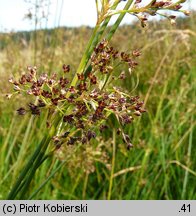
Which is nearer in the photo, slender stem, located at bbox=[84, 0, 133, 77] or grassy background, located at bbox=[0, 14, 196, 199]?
slender stem, located at bbox=[84, 0, 133, 77]

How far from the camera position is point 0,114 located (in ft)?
12.8

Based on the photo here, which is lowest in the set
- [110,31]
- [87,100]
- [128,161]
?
[128,161]

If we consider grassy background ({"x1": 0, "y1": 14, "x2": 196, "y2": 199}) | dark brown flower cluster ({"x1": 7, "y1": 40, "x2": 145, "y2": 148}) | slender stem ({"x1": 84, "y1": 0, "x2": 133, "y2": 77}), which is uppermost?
slender stem ({"x1": 84, "y1": 0, "x2": 133, "y2": 77})

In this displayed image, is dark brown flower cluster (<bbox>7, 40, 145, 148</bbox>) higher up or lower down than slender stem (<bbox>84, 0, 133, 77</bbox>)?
lower down

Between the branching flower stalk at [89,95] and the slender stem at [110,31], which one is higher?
the slender stem at [110,31]

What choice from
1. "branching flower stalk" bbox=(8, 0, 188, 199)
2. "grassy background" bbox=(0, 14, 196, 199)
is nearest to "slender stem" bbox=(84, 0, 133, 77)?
"branching flower stalk" bbox=(8, 0, 188, 199)

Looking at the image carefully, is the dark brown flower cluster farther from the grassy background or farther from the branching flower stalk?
the grassy background

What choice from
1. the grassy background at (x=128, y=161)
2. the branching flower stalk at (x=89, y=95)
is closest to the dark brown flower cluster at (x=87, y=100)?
the branching flower stalk at (x=89, y=95)

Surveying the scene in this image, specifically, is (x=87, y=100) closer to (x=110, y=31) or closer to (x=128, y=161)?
(x=110, y=31)

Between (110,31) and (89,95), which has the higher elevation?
(110,31)

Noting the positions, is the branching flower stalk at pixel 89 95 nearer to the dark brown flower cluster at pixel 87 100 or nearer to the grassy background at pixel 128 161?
the dark brown flower cluster at pixel 87 100

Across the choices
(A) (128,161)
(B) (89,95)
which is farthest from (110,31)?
(A) (128,161)

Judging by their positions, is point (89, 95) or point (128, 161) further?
point (128, 161)
